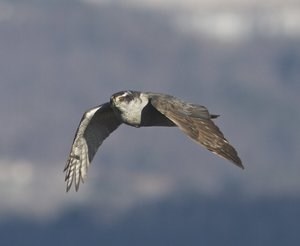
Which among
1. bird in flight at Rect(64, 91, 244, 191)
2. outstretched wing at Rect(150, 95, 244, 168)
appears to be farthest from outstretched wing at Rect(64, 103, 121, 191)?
outstretched wing at Rect(150, 95, 244, 168)

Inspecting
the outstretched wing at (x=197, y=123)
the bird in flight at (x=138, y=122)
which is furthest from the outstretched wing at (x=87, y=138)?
the outstretched wing at (x=197, y=123)

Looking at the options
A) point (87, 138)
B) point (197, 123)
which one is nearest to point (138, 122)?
point (197, 123)

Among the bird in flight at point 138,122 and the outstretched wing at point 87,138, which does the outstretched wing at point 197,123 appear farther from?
the outstretched wing at point 87,138

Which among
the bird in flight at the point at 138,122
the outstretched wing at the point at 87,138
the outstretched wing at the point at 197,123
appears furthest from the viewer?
the outstretched wing at the point at 87,138

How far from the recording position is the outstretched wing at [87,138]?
67.5 metres

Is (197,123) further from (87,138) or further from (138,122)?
(87,138)

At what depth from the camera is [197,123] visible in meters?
60.1

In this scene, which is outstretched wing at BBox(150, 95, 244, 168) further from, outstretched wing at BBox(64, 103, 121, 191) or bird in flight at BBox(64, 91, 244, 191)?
outstretched wing at BBox(64, 103, 121, 191)

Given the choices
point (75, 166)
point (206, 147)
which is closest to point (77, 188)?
point (75, 166)

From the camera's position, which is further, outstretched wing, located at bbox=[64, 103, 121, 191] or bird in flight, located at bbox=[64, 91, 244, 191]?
outstretched wing, located at bbox=[64, 103, 121, 191]

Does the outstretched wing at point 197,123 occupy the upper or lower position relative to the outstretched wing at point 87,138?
upper

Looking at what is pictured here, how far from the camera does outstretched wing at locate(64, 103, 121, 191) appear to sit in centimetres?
6750

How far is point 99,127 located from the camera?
223 feet

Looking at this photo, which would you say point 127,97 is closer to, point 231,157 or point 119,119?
point 119,119
